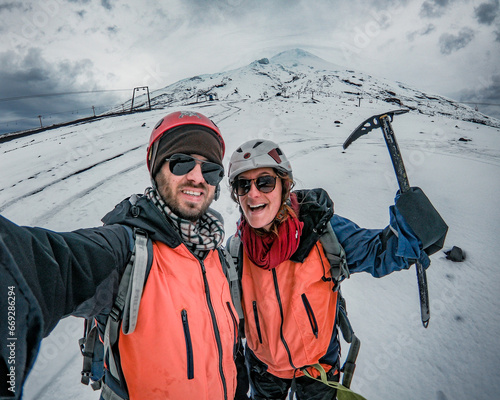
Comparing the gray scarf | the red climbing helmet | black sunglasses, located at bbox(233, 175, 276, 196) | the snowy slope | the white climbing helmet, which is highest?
the red climbing helmet

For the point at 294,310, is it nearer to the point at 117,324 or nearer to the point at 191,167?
the point at 117,324

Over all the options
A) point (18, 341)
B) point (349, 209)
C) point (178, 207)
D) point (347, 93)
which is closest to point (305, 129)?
point (349, 209)

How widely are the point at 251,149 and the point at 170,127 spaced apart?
70 centimetres

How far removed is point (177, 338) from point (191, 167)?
3.67 ft

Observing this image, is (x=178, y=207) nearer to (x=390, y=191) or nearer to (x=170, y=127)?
(x=170, y=127)

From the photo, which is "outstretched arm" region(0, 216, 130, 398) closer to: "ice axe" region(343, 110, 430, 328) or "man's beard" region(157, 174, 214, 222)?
"man's beard" region(157, 174, 214, 222)

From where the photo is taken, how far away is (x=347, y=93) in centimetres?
6525

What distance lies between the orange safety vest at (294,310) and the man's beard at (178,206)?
692 mm

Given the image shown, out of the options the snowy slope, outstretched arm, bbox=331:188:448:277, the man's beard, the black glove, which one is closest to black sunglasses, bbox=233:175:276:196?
the man's beard

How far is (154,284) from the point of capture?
1.19m

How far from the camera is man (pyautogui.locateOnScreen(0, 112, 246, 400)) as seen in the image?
649mm

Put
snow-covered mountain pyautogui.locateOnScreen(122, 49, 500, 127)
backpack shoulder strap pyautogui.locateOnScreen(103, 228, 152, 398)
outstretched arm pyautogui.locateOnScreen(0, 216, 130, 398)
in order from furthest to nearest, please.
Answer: snow-covered mountain pyautogui.locateOnScreen(122, 49, 500, 127), backpack shoulder strap pyautogui.locateOnScreen(103, 228, 152, 398), outstretched arm pyautogui.locateOnScreen(0, 216, 130, 398)

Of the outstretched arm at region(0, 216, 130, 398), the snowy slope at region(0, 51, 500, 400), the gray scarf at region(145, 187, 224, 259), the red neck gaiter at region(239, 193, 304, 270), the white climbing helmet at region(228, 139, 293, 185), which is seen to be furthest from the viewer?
the snowy slope at region(0, 51, 500, 400)

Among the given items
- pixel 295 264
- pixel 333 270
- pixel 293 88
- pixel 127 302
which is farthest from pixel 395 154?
pixel 293 88
